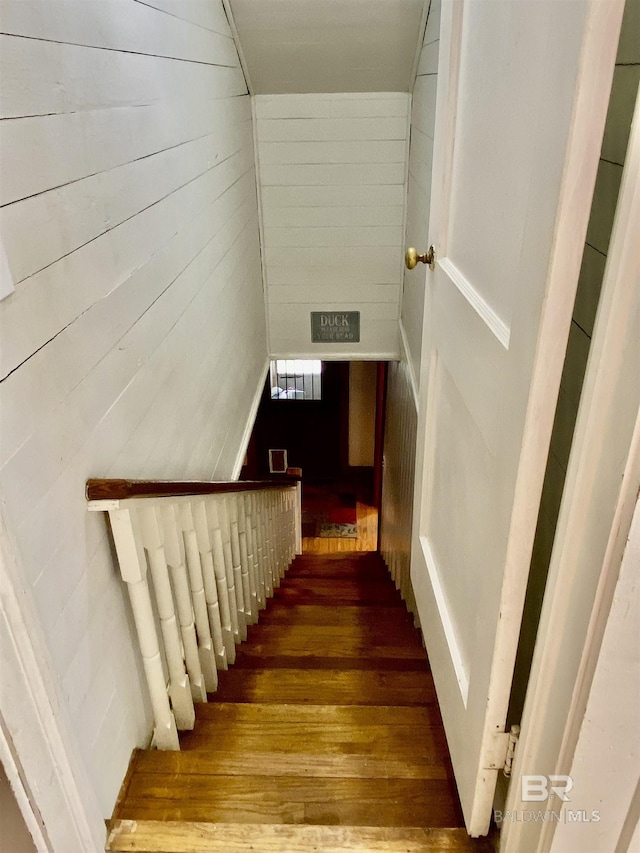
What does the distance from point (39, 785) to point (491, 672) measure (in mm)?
790

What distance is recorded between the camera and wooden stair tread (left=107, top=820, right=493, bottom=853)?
1.25 meters

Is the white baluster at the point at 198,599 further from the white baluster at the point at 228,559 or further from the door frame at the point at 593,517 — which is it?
the door frame at the point at 593,517

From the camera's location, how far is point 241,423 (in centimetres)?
306

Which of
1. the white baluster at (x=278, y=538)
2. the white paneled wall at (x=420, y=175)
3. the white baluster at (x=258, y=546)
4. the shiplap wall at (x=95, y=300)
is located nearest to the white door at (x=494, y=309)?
the shiplap wall at (x=95, y=300)

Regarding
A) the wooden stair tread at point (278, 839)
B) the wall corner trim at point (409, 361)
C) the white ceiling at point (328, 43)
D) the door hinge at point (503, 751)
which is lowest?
the wooden stair tread at point (278, 839)

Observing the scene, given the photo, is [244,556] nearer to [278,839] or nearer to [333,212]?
[278,839]

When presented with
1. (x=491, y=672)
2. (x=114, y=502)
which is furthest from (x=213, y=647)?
(x=491, y=672)

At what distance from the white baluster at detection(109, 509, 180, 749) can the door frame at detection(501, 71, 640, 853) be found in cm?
80

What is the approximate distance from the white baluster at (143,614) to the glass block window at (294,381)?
5561 millimetres

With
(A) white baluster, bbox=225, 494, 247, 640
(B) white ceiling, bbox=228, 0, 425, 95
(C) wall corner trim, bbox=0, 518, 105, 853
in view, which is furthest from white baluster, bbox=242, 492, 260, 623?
(B) white ceiling, bbox=228, 0, 425, 95

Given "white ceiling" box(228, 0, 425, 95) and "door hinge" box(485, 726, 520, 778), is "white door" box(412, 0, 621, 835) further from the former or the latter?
"white ceiling" box(228, 0, 425, 95)

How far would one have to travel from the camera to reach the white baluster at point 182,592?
1.49 meters

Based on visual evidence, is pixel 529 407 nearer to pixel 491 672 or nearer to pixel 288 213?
pixel 491 672

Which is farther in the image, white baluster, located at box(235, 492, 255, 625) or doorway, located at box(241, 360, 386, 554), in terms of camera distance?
doorway, located at box(241, 360, 386, 554)
